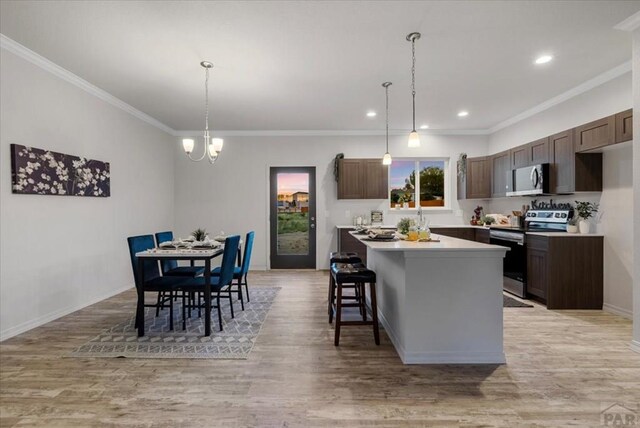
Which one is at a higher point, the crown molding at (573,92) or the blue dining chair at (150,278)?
the crown molding at (573,92)

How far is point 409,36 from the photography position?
113 inches

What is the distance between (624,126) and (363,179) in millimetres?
3724

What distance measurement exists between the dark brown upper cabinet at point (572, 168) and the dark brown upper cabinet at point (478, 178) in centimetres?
166

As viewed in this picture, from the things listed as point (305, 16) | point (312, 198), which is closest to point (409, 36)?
point (305, 16)

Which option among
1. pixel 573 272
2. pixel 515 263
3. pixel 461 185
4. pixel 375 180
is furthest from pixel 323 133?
pixel 573 272

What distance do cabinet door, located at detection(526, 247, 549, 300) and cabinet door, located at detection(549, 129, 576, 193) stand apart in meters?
0.89

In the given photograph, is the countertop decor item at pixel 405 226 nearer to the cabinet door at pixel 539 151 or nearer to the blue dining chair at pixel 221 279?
the blue dining chair at pixel 221 279

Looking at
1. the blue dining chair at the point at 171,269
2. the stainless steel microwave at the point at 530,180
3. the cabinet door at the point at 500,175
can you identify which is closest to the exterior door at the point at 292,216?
the blue dining chair at the point at 171,269

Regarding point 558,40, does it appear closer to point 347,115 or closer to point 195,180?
point 347,115

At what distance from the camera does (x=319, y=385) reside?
2.22 m

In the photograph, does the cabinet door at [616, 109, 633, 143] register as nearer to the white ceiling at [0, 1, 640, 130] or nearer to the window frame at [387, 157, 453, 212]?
the white ceiling at [0, 1, 640, 130]

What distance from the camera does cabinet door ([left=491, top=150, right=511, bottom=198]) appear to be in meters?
5.28

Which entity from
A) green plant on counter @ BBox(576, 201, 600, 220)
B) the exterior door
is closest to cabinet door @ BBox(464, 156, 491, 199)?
green plant on counter @ BBox(576, 201, 600, 220)

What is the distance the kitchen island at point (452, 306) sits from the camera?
2506mm
